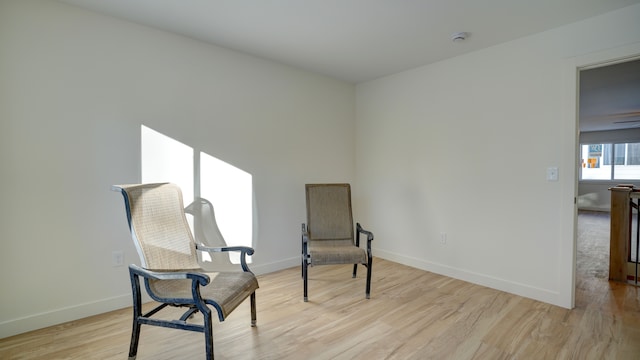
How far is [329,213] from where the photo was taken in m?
3.44

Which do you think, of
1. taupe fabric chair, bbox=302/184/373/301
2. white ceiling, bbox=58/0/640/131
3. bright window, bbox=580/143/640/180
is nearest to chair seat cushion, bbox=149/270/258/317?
taupe fabric chair, bbox=302/184/373/301

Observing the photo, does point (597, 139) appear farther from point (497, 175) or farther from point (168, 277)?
point (168, 277)

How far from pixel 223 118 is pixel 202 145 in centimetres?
37

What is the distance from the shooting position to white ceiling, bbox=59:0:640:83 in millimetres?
2281

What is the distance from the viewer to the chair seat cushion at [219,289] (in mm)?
1773

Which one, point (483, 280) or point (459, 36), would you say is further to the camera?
point (483, 280)

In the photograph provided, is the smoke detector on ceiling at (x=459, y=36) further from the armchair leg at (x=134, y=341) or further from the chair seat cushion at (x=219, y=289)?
the armchair leg at (x=134, y=341)

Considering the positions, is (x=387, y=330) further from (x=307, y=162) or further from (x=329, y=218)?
(x=307, y=162)

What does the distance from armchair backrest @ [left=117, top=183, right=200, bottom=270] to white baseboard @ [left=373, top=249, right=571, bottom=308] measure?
261 cm

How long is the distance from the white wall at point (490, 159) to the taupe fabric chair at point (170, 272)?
231 cm

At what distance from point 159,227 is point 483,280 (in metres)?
3.12

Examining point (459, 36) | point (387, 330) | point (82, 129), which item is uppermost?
point (459, 36)

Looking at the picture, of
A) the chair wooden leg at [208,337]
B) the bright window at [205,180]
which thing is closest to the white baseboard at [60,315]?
the bright window at [205,180]

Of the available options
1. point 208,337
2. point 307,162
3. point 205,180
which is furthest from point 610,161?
point 208,337
